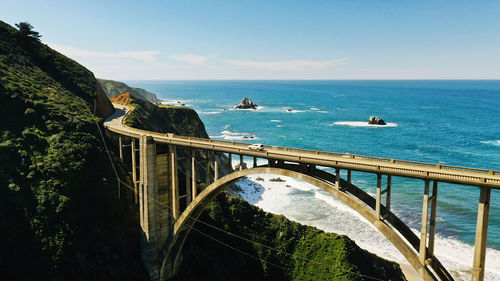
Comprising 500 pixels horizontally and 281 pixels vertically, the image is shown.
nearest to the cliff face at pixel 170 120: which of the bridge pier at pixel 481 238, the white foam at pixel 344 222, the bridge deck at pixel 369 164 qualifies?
the white foam at pixel 344 222

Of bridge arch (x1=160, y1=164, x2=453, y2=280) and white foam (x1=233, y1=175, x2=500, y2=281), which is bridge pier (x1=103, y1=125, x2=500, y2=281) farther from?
white foam (x1=233, y1=175, x2=500, y2=281)

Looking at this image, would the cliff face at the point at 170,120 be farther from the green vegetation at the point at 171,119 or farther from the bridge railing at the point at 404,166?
the bridge railing at the point at 404,166

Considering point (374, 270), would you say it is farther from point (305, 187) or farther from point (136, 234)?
point (305, 187)

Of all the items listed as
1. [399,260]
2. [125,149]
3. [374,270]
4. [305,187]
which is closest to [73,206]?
[125,149]

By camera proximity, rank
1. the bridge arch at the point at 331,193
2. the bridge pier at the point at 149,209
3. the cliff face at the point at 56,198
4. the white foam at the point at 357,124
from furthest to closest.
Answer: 1. the white foam at the point at 357,124
2. the bridge pier at the point at 149,209
3. the cliff face at the point at 56,198
4. the bridge arch at the point at 331,193

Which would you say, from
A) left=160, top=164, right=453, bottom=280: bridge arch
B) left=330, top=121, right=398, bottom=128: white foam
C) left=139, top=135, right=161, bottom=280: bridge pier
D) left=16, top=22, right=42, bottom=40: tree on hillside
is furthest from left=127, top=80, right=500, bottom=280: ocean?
left=16, top=22, right=42, bottom=40: tree on hillside

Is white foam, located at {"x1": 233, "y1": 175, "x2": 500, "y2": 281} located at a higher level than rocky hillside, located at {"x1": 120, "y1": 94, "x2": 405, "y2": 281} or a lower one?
lower
